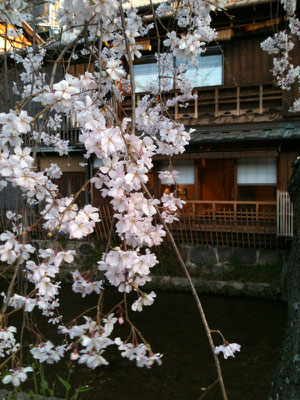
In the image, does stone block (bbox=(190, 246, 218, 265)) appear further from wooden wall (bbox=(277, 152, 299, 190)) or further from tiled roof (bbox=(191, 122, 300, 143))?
tiled roof (bbox=(191, 122, 300, 143))

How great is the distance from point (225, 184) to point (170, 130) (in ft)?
35.2

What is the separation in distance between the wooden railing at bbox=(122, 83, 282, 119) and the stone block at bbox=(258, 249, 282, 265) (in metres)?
4.28

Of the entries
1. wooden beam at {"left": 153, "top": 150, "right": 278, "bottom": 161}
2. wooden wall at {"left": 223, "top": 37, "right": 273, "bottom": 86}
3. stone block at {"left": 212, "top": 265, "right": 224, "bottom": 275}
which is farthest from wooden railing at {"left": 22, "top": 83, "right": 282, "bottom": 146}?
stone block at {"left": 212, "top": 265, "right": 224, "bottom": 275}

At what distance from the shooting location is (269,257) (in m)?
9.18

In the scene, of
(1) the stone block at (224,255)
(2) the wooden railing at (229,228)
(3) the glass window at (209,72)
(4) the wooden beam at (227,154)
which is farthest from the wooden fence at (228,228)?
(3) the glass window at (209,72)

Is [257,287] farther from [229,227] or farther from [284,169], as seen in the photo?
[284,169]

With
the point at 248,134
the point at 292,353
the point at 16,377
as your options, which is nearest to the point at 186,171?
the point at 248,134

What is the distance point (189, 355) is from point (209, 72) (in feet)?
28.5

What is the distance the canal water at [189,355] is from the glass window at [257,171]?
3691 millimetres

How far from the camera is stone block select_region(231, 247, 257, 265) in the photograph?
9352 millimetres

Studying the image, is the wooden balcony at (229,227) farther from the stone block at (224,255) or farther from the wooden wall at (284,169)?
the wooden wall at (284,169)

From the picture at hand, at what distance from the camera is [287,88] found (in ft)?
30.4

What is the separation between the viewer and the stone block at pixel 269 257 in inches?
357

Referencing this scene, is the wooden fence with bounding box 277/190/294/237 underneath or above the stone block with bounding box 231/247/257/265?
above
